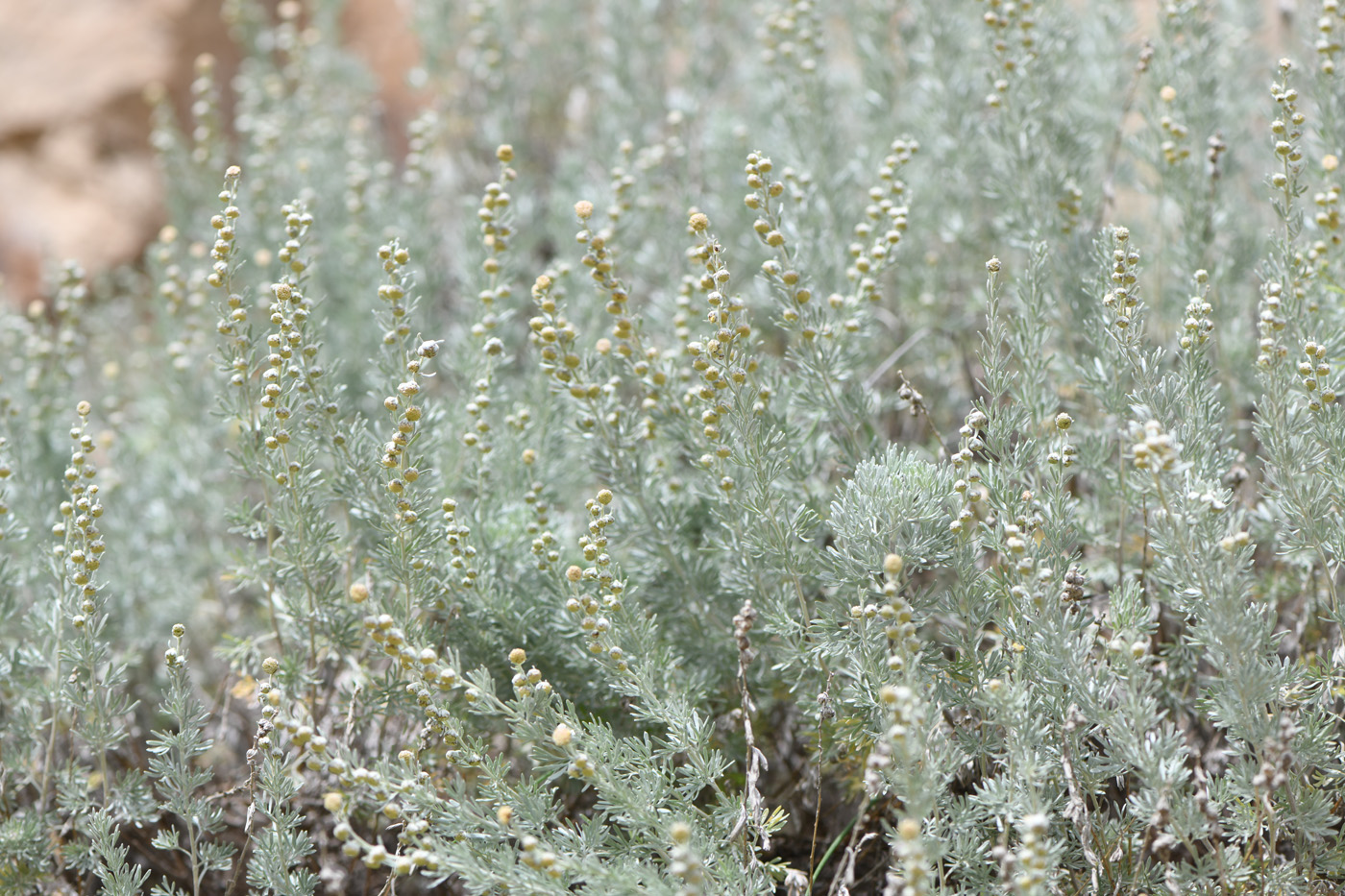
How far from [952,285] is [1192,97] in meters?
0.83

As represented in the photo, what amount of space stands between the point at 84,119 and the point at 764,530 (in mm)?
4476

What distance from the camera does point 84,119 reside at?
5207mm

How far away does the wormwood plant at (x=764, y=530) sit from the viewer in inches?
74.7

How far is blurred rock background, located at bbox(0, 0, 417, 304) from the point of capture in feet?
16.7

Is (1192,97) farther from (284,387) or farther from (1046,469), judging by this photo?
(284,387)

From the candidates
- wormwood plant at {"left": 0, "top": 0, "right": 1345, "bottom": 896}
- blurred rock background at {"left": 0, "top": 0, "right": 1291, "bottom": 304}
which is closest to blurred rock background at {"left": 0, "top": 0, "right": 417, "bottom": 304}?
blurred rock background at {"left": 0, "top": 0, "right": 1291, "bottom": 304}

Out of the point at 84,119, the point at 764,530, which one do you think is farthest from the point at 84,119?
the point at 764,530

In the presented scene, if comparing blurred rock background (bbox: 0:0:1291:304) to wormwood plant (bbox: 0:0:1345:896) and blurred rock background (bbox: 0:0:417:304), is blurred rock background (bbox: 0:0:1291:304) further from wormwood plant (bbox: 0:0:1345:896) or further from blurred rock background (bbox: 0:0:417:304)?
wormwood plant (bbox: 0:0:1345:896)

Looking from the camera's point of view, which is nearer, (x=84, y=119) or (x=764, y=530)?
(x=764, y=530)

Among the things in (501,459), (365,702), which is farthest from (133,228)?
(365,702)

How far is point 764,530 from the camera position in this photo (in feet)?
7.12

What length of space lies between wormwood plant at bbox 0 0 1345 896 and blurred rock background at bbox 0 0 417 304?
178cm

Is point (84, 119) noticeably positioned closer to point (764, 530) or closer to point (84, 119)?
point (84, 119)

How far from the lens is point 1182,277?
3012mm
